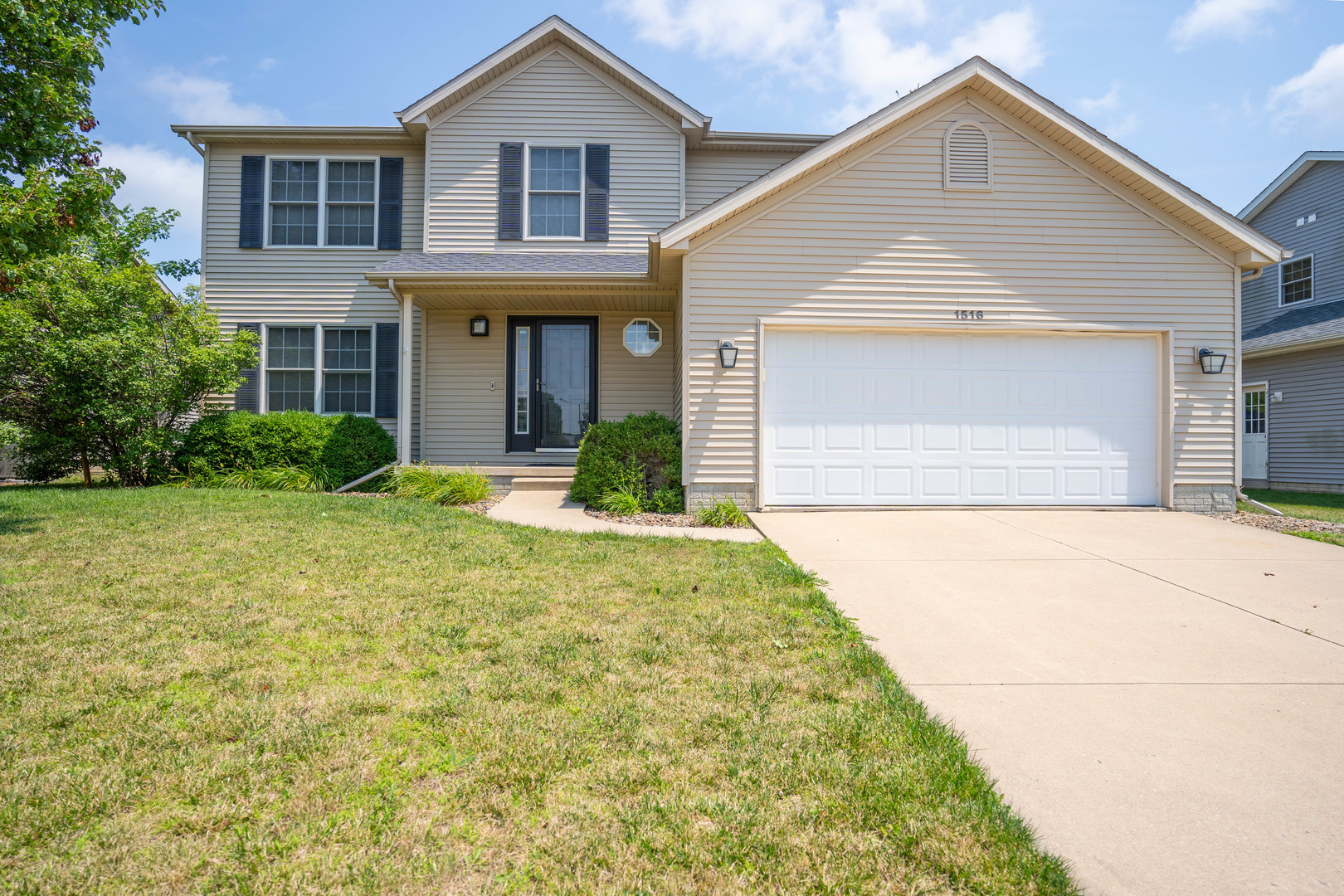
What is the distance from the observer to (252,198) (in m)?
11.9

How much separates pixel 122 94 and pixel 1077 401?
24548 millimetres

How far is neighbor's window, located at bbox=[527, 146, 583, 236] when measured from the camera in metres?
11.7

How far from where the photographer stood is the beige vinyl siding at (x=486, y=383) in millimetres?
11727

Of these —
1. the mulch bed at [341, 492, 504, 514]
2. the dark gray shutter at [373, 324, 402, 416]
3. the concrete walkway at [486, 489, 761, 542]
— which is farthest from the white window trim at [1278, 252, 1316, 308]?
the dark gray shutter at [373, 324, 402, 416]

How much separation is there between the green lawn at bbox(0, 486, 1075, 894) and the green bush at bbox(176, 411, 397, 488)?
533 centimetres

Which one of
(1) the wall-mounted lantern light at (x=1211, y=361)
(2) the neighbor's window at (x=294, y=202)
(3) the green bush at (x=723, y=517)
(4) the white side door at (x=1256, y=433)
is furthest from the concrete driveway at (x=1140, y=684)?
(4) the white side door at (x=1256, y=433)

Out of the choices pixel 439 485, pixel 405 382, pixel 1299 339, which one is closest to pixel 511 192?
pixel 405 382

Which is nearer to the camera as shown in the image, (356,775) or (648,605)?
(356,775)

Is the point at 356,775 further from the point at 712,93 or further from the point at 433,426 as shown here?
the point at 712,93

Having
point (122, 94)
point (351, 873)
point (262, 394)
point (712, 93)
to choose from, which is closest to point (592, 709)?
point (351, 873)

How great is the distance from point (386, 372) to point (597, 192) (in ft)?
15.8

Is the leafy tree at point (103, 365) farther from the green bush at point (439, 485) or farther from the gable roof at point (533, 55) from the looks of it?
the gable roof at point (533, 55)

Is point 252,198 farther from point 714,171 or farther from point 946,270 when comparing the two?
point 946,270

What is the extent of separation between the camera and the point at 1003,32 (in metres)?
12.4
